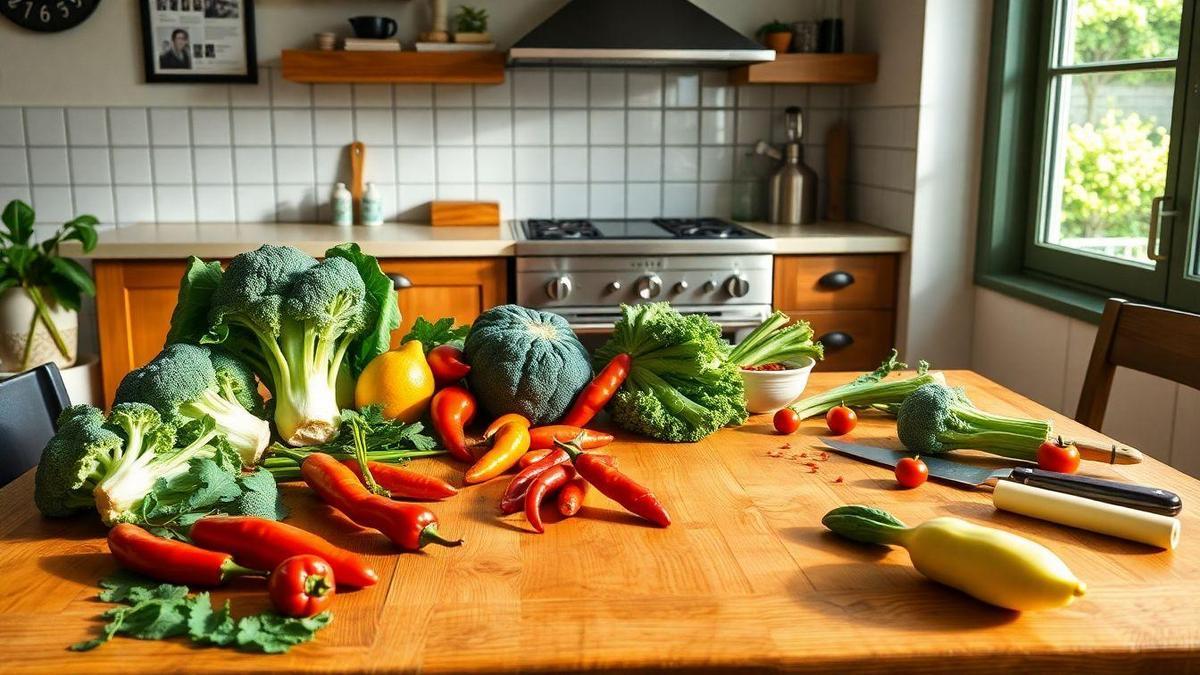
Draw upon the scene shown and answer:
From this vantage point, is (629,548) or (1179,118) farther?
(1179,118)

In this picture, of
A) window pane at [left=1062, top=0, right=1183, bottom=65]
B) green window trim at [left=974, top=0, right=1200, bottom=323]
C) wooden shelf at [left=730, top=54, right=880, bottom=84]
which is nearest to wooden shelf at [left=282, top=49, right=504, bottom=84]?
wooden shelf at [left=730, top=54, right=880, bottom=84]

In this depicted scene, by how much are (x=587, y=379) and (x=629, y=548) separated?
0.49 m

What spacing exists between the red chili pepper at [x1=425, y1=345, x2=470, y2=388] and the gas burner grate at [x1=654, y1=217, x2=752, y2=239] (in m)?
1.84

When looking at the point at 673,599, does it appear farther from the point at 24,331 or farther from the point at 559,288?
the point at 24,331

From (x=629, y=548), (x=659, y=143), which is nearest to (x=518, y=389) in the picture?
(x=629, y=548)

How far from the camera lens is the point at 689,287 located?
3.38 meters

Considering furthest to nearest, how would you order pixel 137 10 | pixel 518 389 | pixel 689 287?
1. pixel 137 10
2. pixel 689 287
3. pixel 518 389

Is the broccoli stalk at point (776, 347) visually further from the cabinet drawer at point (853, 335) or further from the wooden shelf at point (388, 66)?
the wooden shelf at point (388, 66)

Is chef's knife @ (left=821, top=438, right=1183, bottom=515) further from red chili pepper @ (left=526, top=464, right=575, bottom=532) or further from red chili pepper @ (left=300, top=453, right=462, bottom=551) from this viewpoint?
red chili pepper @ (left=300, top=453, right=462, bottom=551)

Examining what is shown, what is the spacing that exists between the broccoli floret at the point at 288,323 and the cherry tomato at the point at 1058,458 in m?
0.99

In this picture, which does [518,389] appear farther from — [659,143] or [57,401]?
[659,143]

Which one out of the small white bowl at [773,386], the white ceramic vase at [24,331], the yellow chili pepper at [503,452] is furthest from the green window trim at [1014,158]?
the white ceramic vase at [24,331]

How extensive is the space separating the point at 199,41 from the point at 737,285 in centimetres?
200

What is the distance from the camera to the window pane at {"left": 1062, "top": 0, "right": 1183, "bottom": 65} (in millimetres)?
2693
